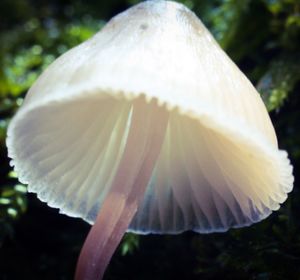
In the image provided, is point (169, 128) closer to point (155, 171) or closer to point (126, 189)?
point (155, 171)

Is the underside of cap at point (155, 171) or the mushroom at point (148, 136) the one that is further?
the underside of cap at point (155, 171)

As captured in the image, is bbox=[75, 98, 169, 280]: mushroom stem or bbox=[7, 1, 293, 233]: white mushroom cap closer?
bbox=[7, 1, 293, 233]: white mushroom cap

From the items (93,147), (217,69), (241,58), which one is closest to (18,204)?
(93,147)

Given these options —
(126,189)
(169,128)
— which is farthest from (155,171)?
(126,189)

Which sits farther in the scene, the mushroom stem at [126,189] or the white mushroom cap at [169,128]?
the mushroom stem at [126,189]

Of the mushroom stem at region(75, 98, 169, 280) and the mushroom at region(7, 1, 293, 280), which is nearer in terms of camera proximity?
the mushroom at region(7, 1, 293, 280)
